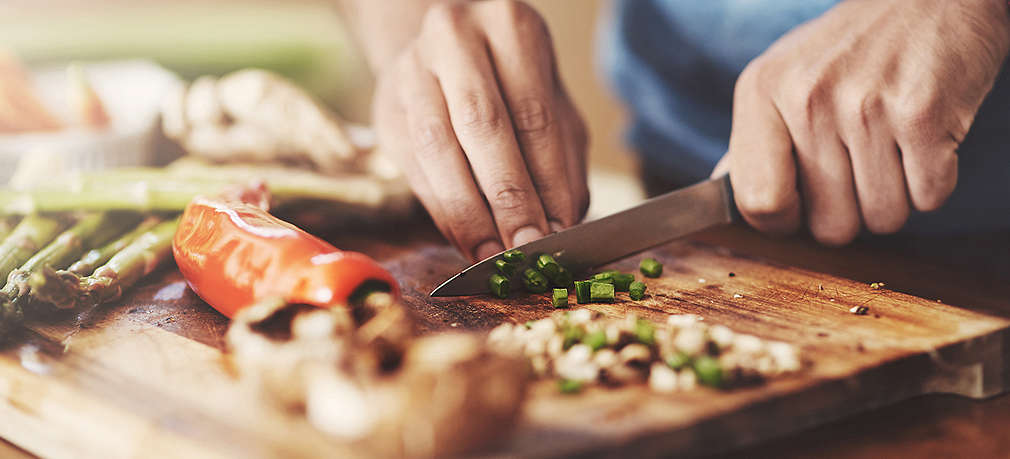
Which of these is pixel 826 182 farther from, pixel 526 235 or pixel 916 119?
pixel 526 235

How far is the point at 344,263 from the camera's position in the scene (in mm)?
871

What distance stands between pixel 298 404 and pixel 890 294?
0.75 meters

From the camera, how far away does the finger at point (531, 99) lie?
122 cm

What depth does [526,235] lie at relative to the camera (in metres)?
1.14

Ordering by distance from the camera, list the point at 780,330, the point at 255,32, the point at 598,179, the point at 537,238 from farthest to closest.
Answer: the point at 255,32, the point at 598,179, the point at 537,238, the point at 780,330

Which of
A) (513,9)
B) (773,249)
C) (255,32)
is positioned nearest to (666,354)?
(773,249)

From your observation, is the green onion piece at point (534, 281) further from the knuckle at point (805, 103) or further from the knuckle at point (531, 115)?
the knuckle at point (805, 103)

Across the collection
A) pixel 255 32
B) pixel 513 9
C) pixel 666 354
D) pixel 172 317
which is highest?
pixel 513 9

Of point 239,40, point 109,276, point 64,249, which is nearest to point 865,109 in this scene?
point 109,276

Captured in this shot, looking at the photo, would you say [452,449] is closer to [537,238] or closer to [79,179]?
[537,238]

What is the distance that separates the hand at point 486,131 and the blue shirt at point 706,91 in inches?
19.6

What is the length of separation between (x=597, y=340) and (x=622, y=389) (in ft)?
0.23

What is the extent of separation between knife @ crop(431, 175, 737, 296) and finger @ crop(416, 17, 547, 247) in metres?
0.06

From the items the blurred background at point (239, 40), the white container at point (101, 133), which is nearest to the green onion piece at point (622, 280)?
the white container at point (101, 133)
